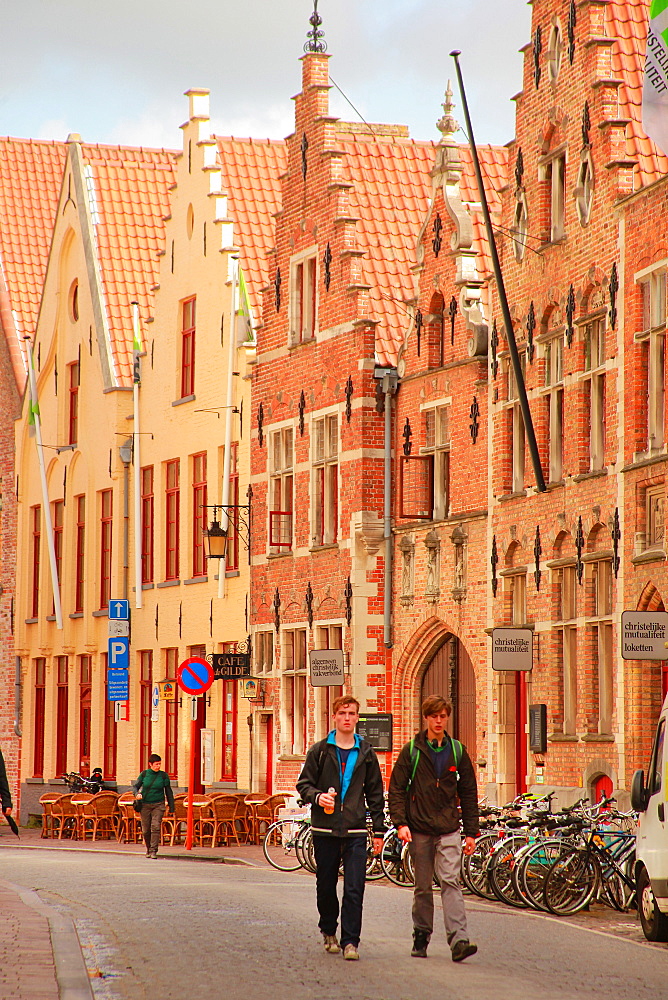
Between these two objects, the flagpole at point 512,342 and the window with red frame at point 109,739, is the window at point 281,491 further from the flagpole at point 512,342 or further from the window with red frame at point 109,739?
the window with red frame at point 109,739

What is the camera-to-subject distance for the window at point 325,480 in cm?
2925

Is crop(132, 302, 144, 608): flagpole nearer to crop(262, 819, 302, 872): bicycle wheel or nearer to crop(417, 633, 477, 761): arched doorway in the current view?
crop(417, 633, 477, 761): arched doorway

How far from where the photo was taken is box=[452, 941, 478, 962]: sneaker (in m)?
12.1

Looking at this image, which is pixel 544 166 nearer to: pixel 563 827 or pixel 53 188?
pixel 563 827

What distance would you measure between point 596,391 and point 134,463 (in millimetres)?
15704

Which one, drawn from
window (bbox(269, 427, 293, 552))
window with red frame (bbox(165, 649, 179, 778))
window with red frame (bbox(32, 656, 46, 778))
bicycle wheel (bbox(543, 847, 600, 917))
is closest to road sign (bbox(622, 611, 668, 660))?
bicycle wheel (bbox(543, 847, 600, 917))

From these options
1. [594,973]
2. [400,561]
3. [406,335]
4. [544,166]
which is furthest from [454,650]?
[594,973]

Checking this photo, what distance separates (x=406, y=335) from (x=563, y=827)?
12338 millimetres

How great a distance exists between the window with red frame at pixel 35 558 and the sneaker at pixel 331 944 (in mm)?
30111

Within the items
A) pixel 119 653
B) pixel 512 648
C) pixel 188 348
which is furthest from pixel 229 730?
pixel 512 648

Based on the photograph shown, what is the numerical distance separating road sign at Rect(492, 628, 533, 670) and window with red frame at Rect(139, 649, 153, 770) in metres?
15.2

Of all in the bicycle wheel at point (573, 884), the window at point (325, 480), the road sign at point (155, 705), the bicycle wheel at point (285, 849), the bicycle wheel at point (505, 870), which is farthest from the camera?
the road sign at point (155, 705)

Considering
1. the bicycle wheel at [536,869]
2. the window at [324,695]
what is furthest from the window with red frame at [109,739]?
the bicycle wheel at [536,869]

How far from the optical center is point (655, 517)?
69.1 feet
